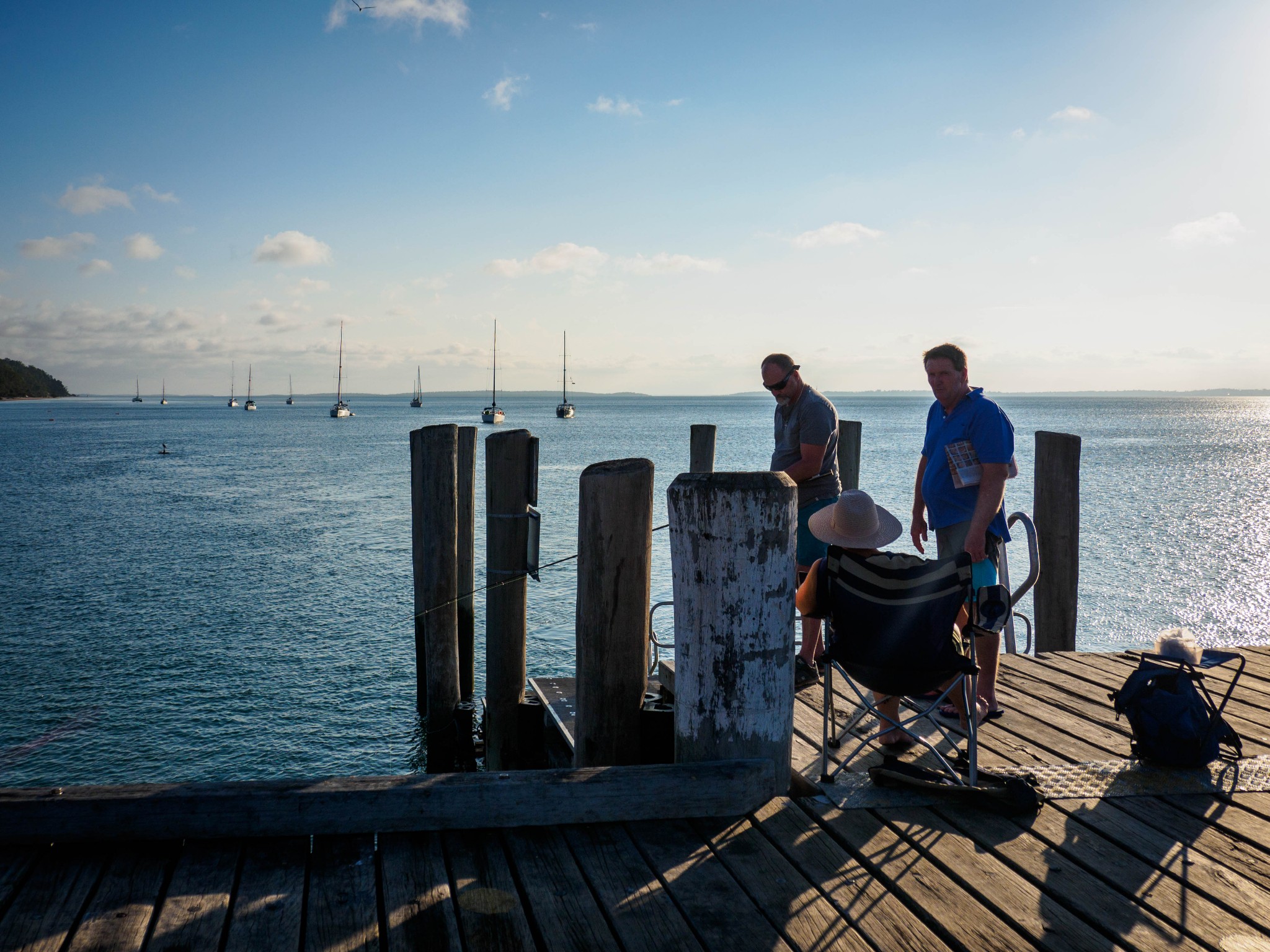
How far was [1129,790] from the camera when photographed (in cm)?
352

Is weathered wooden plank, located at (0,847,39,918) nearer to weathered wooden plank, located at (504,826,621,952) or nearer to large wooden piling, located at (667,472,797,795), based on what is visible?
weathered wooden plank, located at (504,826,621,952)

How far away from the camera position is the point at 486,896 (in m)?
2.64

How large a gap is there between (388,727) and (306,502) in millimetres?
19452

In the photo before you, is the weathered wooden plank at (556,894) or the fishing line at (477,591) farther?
the fishing line at (477,591)

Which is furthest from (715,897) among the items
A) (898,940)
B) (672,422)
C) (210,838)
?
(672,422)

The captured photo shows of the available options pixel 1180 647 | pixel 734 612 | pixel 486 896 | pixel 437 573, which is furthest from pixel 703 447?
pixel 486 896

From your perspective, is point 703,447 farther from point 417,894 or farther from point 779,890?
point 417,894

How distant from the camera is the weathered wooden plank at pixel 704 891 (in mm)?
2449

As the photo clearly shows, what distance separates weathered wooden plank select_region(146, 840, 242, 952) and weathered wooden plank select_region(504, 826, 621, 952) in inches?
34.3

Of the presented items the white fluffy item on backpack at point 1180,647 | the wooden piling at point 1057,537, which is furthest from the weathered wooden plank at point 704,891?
the wooden piling at point 1057,537

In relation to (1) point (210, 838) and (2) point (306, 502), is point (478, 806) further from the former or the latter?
(2) point (306, 502)

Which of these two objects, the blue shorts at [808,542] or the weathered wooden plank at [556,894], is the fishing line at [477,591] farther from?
the weathered wooden plank at [556,894]

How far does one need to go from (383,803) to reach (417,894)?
408 millimetres

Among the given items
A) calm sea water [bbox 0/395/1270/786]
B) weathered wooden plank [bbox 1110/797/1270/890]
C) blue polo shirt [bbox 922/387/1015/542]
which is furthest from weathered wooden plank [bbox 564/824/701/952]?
calm sea water [bbox 0/395/1270/786]
